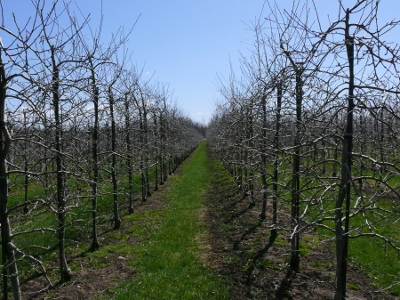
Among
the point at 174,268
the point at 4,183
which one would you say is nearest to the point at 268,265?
the point at 174,268

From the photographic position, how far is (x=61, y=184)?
5.57 m

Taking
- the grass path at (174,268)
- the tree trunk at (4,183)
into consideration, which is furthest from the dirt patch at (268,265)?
the tree trunk at (4,183)

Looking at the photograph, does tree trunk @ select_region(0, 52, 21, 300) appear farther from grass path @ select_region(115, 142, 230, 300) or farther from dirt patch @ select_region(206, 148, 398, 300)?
dirt patch @ select_region(206, 148, 398, 300)

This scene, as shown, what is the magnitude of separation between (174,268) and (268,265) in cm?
173

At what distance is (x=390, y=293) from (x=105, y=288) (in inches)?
176

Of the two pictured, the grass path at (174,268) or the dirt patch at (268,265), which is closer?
the dirt patch at (268,265)

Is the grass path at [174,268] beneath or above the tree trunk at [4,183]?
beneath

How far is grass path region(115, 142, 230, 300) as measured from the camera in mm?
5234

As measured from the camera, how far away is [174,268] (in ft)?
20.3

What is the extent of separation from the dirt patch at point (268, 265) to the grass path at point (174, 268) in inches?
12.6

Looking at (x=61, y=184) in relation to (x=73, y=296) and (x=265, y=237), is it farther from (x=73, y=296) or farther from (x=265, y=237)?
(x=265, y=237)

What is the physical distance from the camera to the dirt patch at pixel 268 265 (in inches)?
201

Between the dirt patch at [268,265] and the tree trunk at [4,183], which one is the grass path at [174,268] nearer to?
the dirt patch at [268,265]

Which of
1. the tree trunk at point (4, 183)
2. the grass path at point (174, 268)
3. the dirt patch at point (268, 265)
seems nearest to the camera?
the tree trunk at point (4, 183)
